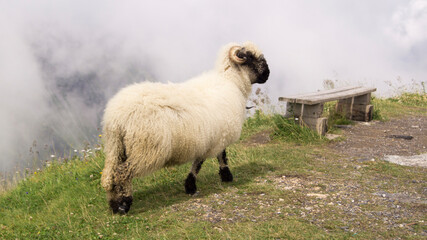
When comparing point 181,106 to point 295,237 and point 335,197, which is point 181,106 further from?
point 335,197

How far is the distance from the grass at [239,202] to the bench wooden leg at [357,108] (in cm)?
307

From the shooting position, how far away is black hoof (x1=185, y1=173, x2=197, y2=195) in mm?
5898

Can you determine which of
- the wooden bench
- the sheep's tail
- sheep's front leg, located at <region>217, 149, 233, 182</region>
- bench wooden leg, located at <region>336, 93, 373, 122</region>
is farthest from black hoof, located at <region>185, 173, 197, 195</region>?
bench wooden leg, located at <region>336, 93, 373, 122</region>

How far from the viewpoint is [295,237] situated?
14.2ft

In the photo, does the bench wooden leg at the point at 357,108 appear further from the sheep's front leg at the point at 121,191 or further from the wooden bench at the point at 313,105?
the sheep's front leg at the point at 121,191

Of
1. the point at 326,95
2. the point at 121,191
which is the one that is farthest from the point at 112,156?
the point at 326,95

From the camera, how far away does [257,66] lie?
260 inches

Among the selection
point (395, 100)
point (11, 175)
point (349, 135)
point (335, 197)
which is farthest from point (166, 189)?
point (395, 100)

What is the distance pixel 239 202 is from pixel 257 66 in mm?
2266

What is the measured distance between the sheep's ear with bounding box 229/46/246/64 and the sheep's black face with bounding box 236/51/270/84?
2.7 inches

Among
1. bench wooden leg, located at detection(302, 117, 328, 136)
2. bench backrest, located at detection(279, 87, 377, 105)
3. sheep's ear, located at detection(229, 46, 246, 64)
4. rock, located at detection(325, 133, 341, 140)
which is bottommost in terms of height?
rock, located at detection(325, 133, 341, 140)

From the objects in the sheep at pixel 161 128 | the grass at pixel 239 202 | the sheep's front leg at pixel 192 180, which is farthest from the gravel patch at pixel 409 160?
the sheep's front leg at pixel 192 180

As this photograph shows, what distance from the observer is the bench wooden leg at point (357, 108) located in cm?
1132

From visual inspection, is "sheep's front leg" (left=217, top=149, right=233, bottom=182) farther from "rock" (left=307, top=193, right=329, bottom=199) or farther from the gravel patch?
the gravel patch
